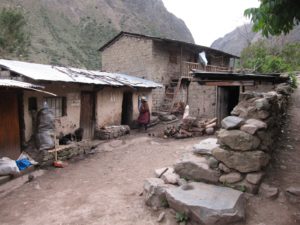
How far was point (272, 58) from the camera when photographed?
18.8 meters

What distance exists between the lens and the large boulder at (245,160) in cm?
387

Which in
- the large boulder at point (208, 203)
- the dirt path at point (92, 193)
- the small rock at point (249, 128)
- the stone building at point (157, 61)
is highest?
the stone building at point (157, 61)

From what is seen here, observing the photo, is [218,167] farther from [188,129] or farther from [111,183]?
[188,129]

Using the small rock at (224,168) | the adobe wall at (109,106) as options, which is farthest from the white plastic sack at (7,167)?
the adobe wall at (109,106)

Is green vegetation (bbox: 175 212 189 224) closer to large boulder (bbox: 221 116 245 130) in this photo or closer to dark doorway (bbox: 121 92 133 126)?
→ large boulder (bbox: 221 116 245 130)

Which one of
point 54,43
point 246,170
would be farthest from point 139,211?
point 54,43

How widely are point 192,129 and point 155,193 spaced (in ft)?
24.6

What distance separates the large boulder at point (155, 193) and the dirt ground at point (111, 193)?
133 millimetres

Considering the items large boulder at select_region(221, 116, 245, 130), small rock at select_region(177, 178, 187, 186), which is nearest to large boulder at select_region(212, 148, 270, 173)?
large boulder at select_region(221, 116, 245, 130)

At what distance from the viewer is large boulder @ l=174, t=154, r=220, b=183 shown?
408cm

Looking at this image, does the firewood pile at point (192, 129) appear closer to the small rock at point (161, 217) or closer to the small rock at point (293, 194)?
the small rock at point (293, 194)

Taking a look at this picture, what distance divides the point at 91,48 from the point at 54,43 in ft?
17.1

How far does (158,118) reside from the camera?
51.9ft

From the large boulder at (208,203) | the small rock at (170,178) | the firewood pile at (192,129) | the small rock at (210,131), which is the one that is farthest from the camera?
the firewood pile at (192,129)
